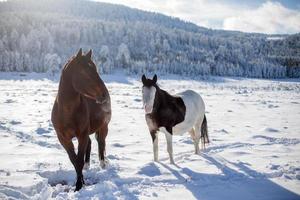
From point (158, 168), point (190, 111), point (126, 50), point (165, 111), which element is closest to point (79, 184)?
point (158, 168)

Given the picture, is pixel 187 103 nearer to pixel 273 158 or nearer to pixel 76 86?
pixel 273 158

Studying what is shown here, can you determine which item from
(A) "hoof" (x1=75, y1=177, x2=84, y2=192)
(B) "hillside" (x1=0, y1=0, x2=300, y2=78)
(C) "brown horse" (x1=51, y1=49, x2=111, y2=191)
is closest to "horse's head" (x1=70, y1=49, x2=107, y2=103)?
(C) "brown horse" (x1=51, y1=49, x2=111, y2=191)

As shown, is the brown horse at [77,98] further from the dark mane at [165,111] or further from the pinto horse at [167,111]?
the dark mane at [165,111]

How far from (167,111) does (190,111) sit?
102 cm

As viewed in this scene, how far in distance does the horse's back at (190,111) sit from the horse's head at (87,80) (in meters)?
3.40

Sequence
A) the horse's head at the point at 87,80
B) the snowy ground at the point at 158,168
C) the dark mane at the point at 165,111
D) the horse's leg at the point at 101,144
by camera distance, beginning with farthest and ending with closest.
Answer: the dark mane at the point at 165,111 < the horse's leg at the point at 101,144 < the snowy ground at the point at 158,168 < the horse's head at the point at 87,80

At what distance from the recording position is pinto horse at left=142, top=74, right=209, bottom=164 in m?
7.94

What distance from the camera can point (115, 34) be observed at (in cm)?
16988

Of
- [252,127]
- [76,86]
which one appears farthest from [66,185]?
[252,127]

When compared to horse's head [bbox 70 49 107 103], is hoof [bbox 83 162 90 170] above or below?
below

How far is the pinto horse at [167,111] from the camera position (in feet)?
26.1

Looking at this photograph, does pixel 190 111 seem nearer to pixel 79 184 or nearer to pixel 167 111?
pixel 167 111

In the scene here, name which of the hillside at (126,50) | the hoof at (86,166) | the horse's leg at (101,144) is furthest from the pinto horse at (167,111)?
the hillside at (126,50)

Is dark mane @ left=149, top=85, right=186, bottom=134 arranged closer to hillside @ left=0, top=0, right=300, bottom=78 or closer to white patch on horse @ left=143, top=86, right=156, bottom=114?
white patch on horse @ left=143, top=86, right=156, bottom=114
